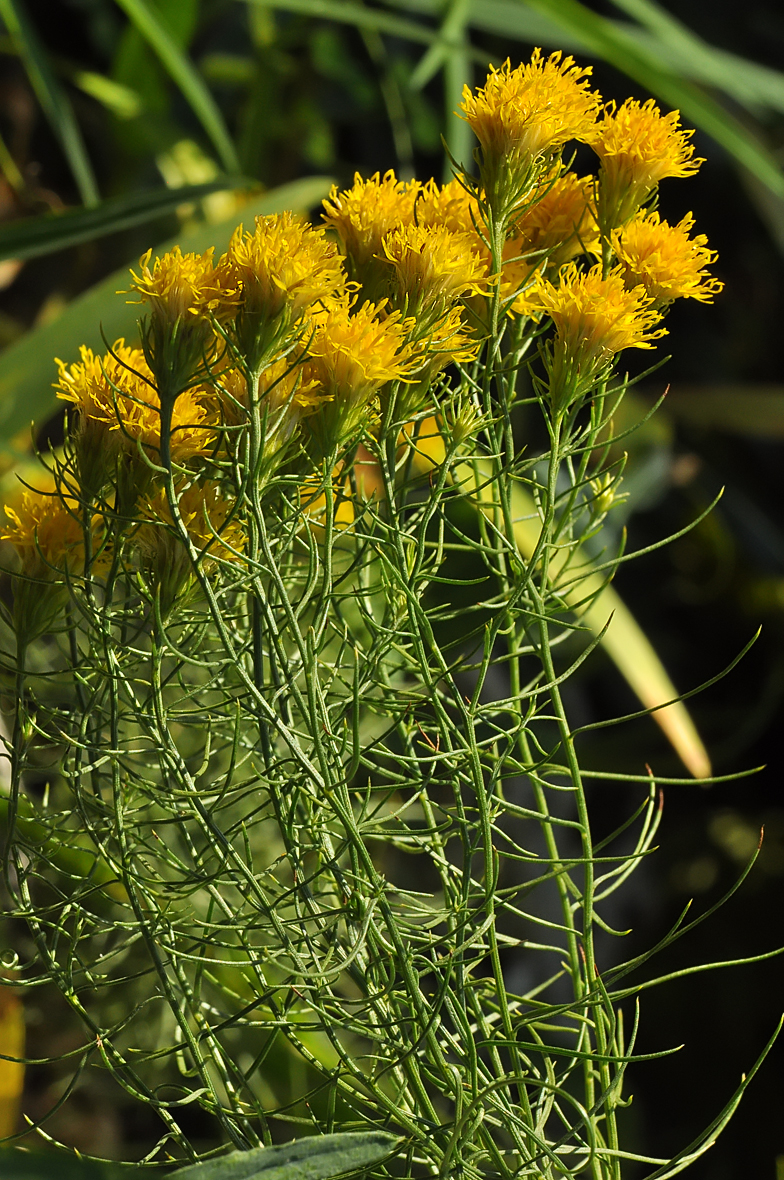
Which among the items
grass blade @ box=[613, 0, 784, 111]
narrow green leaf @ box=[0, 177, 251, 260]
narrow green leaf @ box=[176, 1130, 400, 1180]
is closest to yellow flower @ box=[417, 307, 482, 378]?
narrow green leaf @ box=[176, 1130, 400, 1180]

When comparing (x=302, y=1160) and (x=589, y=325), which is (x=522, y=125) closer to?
(x=589, y=325)

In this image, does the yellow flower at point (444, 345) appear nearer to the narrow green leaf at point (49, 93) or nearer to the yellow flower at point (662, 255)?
the yellow flower at point (662, 255)

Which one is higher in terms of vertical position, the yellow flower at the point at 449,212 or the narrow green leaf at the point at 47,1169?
the yellow flower at the point at 449,212

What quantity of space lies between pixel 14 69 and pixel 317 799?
842 mm

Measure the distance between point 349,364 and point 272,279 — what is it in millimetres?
19

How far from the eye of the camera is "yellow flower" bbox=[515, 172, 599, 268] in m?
0.22

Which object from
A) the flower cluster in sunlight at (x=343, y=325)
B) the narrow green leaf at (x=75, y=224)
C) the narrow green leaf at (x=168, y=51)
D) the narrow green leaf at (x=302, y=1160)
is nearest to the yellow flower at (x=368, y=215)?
the flower cluster in sunlight at (x=343, y=325)

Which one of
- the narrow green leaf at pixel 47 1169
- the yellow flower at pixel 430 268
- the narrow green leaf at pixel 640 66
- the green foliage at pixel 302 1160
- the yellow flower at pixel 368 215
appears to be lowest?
the green foliage at pixel 302 1160

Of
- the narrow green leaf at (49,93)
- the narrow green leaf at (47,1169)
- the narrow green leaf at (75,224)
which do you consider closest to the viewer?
the narrow green leaf at (47,1169)

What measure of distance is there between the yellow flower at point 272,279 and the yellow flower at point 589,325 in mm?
44

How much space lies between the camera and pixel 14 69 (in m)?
0.83

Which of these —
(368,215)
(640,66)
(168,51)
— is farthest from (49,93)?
(368,215)

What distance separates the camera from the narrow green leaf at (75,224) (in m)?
0.44

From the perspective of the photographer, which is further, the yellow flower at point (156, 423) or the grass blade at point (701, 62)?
the grass blade at point (701, 62)
